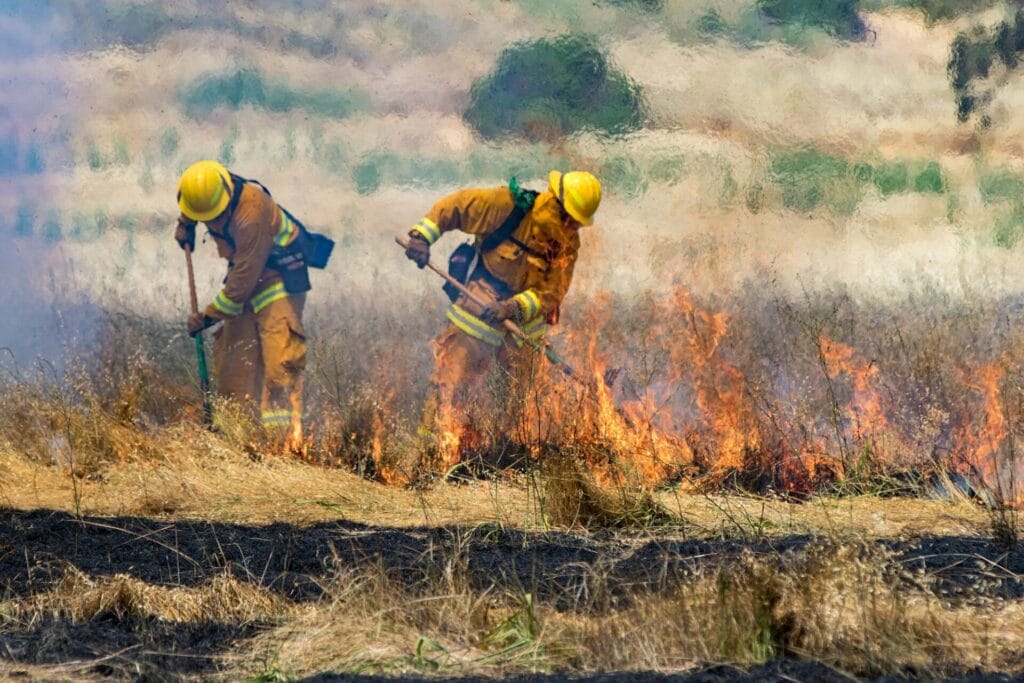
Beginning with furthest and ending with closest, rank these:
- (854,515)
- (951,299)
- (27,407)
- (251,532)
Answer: (951,299) → (27,407) → (854,515) → (251,532)

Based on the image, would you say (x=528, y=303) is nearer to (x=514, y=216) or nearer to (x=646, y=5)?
(x=514, y=216)

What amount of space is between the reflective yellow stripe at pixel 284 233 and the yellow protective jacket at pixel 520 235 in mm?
1097

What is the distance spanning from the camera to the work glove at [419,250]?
400 inches

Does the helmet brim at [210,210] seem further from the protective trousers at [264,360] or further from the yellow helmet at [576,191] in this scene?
the yellow helmet at [576,191]

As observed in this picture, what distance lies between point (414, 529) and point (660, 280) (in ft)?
13.8

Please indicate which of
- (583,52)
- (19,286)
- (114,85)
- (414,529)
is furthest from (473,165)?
(414,529)

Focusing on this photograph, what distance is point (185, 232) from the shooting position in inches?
420

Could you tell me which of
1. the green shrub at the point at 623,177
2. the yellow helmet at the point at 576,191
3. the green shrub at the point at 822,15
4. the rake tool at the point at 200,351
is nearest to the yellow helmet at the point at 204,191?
the rake tool at the point at 200,351

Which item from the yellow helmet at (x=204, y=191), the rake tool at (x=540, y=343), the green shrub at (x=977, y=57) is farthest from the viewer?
the green shrub at (x=977, y=57)

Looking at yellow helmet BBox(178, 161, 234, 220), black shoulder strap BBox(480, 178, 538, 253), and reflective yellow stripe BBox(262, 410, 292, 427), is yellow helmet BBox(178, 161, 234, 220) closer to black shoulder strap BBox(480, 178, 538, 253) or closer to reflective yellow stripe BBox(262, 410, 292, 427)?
reflective yellow stripe BBox(262, 410, 292, 427)

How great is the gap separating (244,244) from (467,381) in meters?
1.89

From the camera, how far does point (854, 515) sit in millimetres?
8148

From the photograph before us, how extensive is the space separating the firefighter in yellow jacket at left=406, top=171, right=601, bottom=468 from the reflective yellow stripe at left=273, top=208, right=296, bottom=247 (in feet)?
3.55

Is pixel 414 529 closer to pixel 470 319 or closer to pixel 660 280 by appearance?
pixel 470 319
